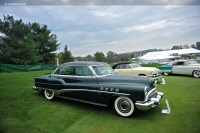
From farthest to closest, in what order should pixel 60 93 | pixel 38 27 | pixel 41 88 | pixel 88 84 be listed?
pixel 38 27 < pixel 41 88 < pixel 60 93 < pixel 88 84

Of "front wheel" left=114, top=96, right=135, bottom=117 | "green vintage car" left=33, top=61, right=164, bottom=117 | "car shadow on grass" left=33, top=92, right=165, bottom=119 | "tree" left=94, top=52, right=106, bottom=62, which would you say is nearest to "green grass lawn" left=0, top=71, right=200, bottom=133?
"car shadow on grass" left=33, top=92, right=165, bottom=119

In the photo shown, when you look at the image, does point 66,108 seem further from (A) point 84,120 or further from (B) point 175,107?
(B) point 175,107

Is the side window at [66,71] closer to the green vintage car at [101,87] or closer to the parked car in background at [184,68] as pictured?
the green vintage car at [101,87]

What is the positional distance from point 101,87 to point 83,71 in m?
1.08

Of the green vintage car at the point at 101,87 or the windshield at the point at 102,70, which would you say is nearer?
the green vintage car at the point at 101,87

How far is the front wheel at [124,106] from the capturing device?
4555 mm

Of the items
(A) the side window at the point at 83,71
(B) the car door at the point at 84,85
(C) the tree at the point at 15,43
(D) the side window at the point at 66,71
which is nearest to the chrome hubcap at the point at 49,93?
(D) the side window at the point at 66,71

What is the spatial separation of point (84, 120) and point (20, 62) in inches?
1318

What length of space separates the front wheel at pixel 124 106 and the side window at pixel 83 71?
55.2 inches

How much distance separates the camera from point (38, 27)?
44156 mm

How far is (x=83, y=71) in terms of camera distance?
18.6ft

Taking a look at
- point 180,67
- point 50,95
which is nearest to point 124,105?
point 50,95

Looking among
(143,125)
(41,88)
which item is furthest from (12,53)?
(143,125)

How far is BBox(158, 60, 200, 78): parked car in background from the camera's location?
12.9 meters
